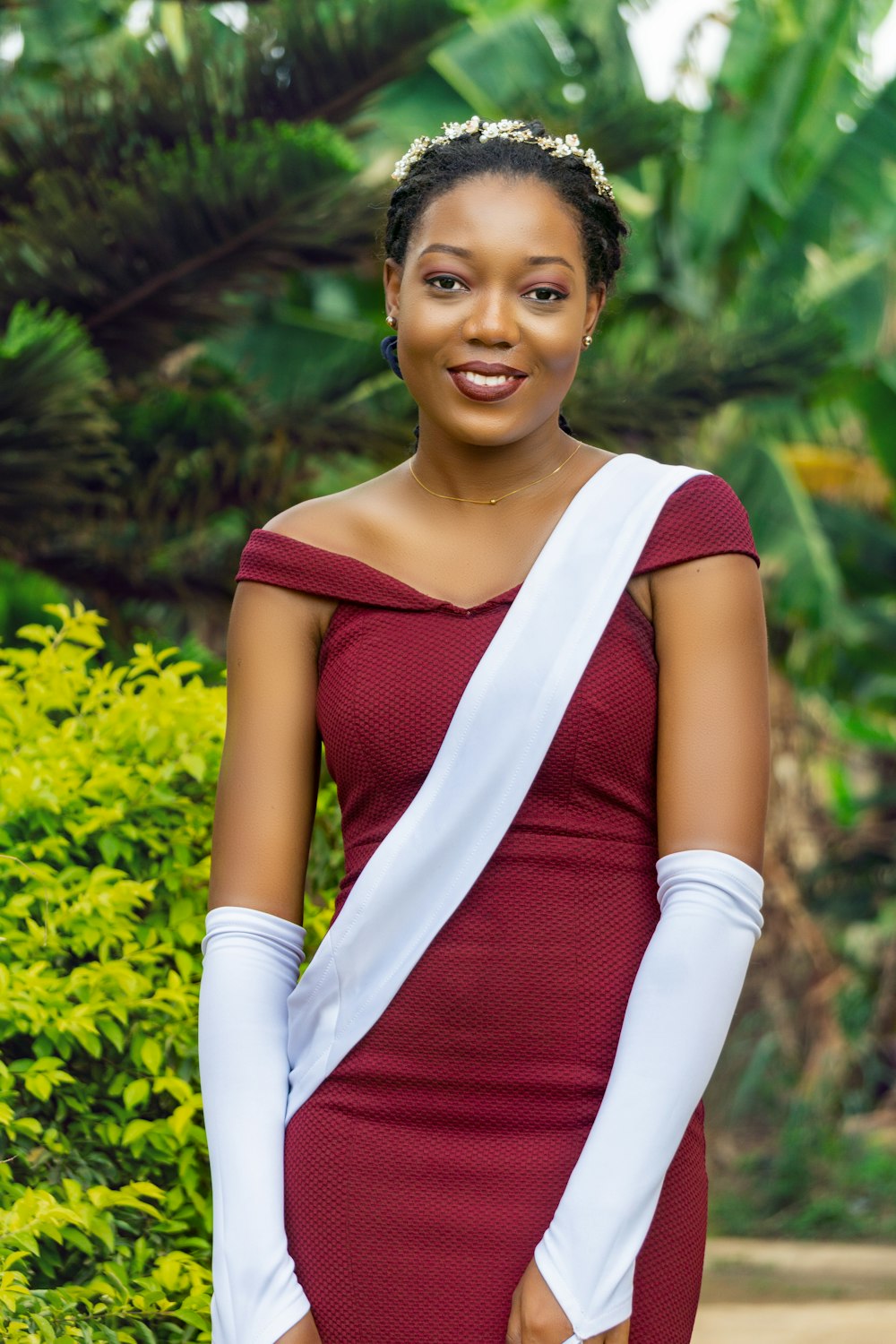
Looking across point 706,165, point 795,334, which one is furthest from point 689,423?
point 706,165

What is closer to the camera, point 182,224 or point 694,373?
point 182,224

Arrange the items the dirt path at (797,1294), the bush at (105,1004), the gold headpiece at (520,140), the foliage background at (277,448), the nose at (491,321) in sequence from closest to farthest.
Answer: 1. the nose at (491,321)
2. the gold headpiece at (520,140)
3. the bush at (105,1004)
4. the foliage background at (277,448)
5. the dirt path at (797,1294)

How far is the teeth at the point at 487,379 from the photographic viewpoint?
1872 millimetres

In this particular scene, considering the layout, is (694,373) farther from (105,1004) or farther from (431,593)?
(431,593)

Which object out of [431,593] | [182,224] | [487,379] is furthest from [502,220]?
[182,224]

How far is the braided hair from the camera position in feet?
6.28

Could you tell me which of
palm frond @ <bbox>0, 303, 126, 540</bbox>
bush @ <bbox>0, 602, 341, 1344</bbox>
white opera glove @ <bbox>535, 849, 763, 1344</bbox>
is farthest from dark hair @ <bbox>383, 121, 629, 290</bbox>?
palm frond @ <bbox>0, 303, 126, 540</bbox>

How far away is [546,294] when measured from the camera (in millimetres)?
1875

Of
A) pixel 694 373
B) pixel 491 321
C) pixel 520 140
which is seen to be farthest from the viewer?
pixel 694 373

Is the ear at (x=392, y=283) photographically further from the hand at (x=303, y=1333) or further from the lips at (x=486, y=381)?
the hand at (x=303, y=1333)

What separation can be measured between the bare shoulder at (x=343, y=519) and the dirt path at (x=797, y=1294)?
15.0 feet

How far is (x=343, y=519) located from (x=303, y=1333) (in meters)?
0.88

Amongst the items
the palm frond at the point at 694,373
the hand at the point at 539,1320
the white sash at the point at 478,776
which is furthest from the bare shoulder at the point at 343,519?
the palm frond at the point at 694,373

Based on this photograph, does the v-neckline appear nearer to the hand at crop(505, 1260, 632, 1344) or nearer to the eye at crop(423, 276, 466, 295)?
the eye at crop(423, 276, 466, 295)
